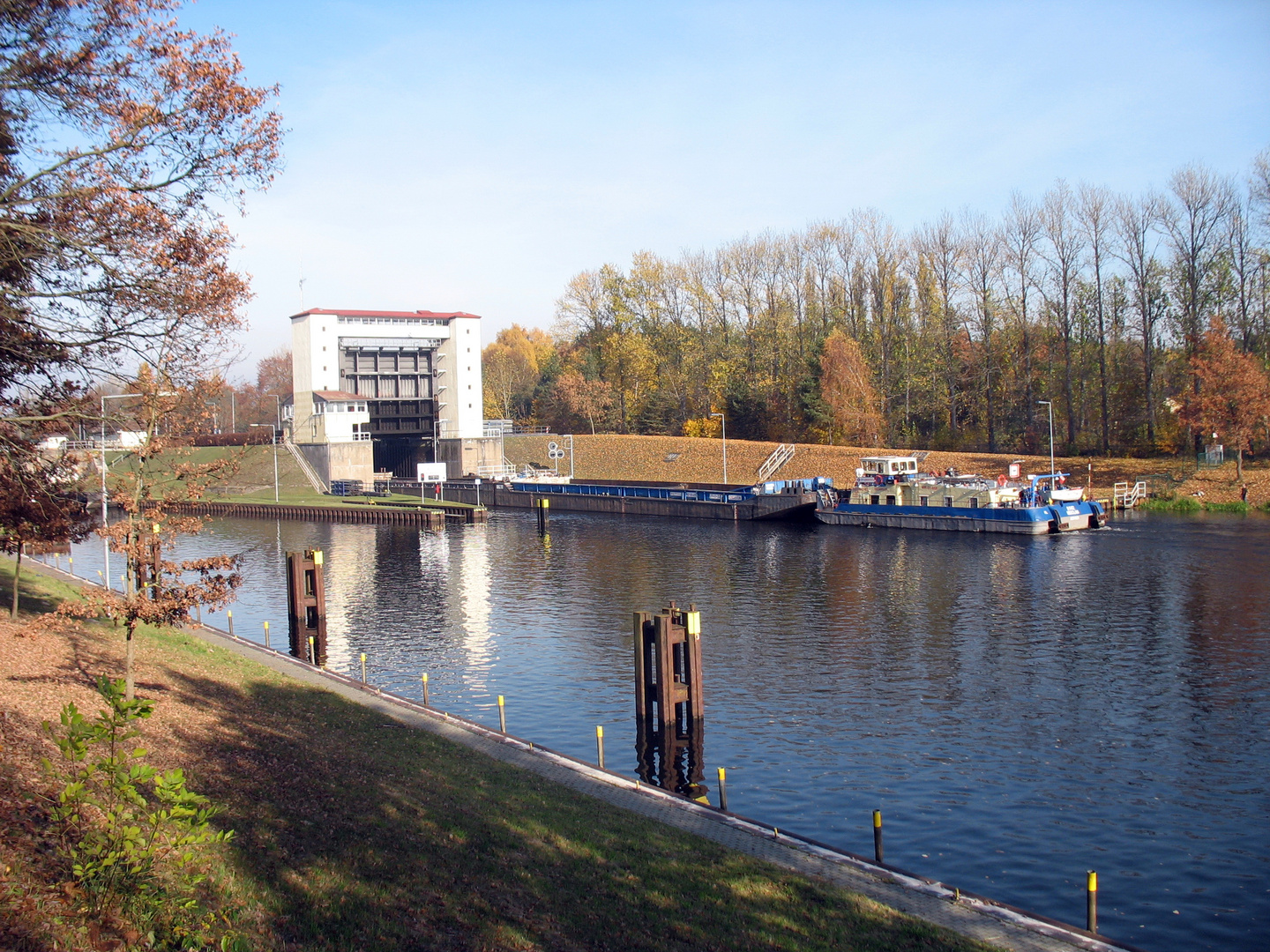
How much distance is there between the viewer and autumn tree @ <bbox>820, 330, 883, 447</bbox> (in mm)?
80125

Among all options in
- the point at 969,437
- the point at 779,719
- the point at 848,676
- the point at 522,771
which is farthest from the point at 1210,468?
the point at 522,771

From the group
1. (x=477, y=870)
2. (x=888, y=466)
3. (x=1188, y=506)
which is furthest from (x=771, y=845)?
(x=1188, y=506)

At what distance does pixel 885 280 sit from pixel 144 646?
75.7m

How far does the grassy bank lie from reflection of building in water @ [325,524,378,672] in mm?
13209

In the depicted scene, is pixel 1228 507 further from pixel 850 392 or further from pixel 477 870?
pixel 477 870

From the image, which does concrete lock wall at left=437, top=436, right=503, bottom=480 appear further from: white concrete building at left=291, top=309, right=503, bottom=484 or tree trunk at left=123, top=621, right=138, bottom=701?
tree trunk at left=123, top=621, right=138, bottom=701

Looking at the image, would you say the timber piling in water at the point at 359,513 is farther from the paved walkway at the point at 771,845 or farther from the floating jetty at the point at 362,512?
the paved walkway at the point at 771,845

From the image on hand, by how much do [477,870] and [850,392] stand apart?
7365cm

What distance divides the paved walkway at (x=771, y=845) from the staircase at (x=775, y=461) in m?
60.9

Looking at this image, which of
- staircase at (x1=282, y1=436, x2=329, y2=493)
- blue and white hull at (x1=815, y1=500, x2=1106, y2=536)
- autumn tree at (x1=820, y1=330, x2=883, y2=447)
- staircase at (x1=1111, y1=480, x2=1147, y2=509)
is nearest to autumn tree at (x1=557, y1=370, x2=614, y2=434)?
autumn tree at (x1=820, y1=330, x2=883, y2=447)

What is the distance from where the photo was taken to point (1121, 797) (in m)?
16.9

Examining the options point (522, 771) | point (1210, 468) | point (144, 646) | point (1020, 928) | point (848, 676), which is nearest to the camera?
point (1020, 928)

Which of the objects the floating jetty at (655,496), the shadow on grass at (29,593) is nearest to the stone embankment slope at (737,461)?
the floating jetty at (655,496)

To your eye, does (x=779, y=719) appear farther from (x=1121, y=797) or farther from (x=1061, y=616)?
(x=1061, y=616)
